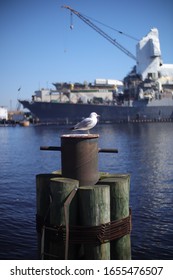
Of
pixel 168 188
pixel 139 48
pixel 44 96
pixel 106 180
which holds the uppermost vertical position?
pixel 139 48

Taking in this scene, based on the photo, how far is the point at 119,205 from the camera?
6.04 meters

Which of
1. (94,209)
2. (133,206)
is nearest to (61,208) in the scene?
(94,209)

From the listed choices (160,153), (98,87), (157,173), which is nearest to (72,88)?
(98,87)

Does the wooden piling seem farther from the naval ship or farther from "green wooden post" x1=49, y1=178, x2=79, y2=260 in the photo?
the naval ship

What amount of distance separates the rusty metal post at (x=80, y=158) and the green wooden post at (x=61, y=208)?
201 millimetres

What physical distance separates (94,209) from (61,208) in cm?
53

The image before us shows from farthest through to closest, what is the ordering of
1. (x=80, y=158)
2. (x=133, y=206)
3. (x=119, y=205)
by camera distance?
1. (x=133, y=206)
2. (x=119, y=205)
3. (x=80, y=158)

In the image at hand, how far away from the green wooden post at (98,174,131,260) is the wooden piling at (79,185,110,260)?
25 centimetres

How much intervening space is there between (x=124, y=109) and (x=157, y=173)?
94.4 metres

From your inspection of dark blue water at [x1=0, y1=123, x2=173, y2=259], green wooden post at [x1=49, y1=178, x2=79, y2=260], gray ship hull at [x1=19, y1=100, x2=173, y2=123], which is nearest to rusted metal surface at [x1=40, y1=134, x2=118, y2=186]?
green wooden post at [x1=49, y1=178, x2=79, y2=260]

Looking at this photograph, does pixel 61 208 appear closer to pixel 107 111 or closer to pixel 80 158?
pixel 80 158

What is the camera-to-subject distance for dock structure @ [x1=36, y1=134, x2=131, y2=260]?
566 centimetres

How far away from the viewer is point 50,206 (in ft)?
19.1
